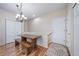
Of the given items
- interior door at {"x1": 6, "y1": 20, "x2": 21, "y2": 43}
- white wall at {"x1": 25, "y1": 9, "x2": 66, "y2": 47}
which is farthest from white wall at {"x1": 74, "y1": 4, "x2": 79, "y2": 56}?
interior door at {"x1": 6, "y1": 20, "x2": 21, "y2": 43}

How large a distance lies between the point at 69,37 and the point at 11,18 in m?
0.99

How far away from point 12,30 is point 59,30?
0.77 meters

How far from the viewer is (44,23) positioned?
4.25ft

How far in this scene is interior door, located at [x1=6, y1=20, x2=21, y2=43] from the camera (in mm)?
1205

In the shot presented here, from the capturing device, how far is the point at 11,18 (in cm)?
117

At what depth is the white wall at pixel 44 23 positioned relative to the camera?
1218 mm

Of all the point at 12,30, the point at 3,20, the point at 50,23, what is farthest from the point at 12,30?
the point at 50,23

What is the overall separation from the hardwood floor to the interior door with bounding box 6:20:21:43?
10cm

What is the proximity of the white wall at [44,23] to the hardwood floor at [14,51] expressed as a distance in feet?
0.40

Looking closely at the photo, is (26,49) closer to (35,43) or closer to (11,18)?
(35,43)

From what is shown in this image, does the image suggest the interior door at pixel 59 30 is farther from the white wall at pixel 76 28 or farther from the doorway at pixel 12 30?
the doorway at pixel 12 30

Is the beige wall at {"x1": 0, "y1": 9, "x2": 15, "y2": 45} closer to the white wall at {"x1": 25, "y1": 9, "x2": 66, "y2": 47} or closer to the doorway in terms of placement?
the doorway

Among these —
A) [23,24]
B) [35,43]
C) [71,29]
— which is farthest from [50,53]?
[23,24]

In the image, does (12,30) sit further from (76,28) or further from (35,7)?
(76,28)
